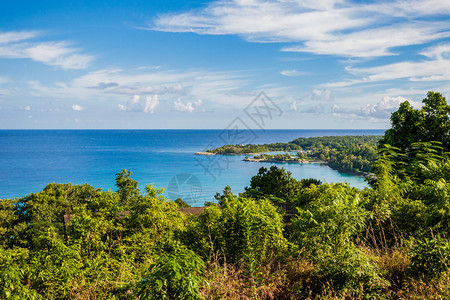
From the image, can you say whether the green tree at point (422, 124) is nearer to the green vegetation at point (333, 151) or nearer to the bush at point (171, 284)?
the bush at point (171, 284)

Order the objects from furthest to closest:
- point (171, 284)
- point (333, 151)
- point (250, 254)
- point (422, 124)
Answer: point (333, 151), point (422, 124), point (250, 254), point (171, 284)

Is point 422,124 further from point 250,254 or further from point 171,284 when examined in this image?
point 171,284

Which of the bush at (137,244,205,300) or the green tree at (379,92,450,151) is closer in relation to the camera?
the bush at (137,244,205,300)

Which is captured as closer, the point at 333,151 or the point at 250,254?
the point at 250,254

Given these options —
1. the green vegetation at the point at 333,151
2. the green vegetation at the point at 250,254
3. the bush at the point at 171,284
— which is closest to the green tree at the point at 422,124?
the green vegetation at the point at 250,254

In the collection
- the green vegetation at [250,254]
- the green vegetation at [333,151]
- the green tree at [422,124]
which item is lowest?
the green vegetation at [333,151]

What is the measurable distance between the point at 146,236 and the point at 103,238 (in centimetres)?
99

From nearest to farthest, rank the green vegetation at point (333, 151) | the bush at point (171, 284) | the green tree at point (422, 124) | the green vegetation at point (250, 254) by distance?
the bush at point (171, 284) < the green vegetation at point (250, 254) < the green tree at point (422, 124) < the green vegetation at point (333, 151)

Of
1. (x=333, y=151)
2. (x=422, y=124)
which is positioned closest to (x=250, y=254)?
(x=422, y=124)

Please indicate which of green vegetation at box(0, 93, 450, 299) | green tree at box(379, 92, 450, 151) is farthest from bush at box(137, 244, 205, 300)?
green tree at box(379, 92, 450, 151)

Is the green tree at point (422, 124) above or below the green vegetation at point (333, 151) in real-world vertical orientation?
above

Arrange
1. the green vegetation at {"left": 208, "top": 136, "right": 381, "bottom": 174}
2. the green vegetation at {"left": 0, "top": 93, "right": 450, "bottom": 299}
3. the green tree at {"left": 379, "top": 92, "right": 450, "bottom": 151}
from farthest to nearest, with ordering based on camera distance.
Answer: the green vegetation at {"left": 208, "top": 136, "right": 381, "bottom": 174} < the green tree at {"left": 379, "top": 92, "right": 450, "bottom": 151} < the green vegetation at {"left": 0, "top": 93, "right": 450, "bottom": 299}

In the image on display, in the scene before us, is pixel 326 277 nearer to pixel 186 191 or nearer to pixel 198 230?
pixel 198 230

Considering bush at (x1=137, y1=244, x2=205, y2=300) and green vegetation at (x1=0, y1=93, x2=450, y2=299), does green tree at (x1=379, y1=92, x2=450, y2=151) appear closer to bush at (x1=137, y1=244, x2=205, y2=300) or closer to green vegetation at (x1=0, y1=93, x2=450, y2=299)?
green vegetation at (x1=0, y1=93, x2=450, y2=299)
